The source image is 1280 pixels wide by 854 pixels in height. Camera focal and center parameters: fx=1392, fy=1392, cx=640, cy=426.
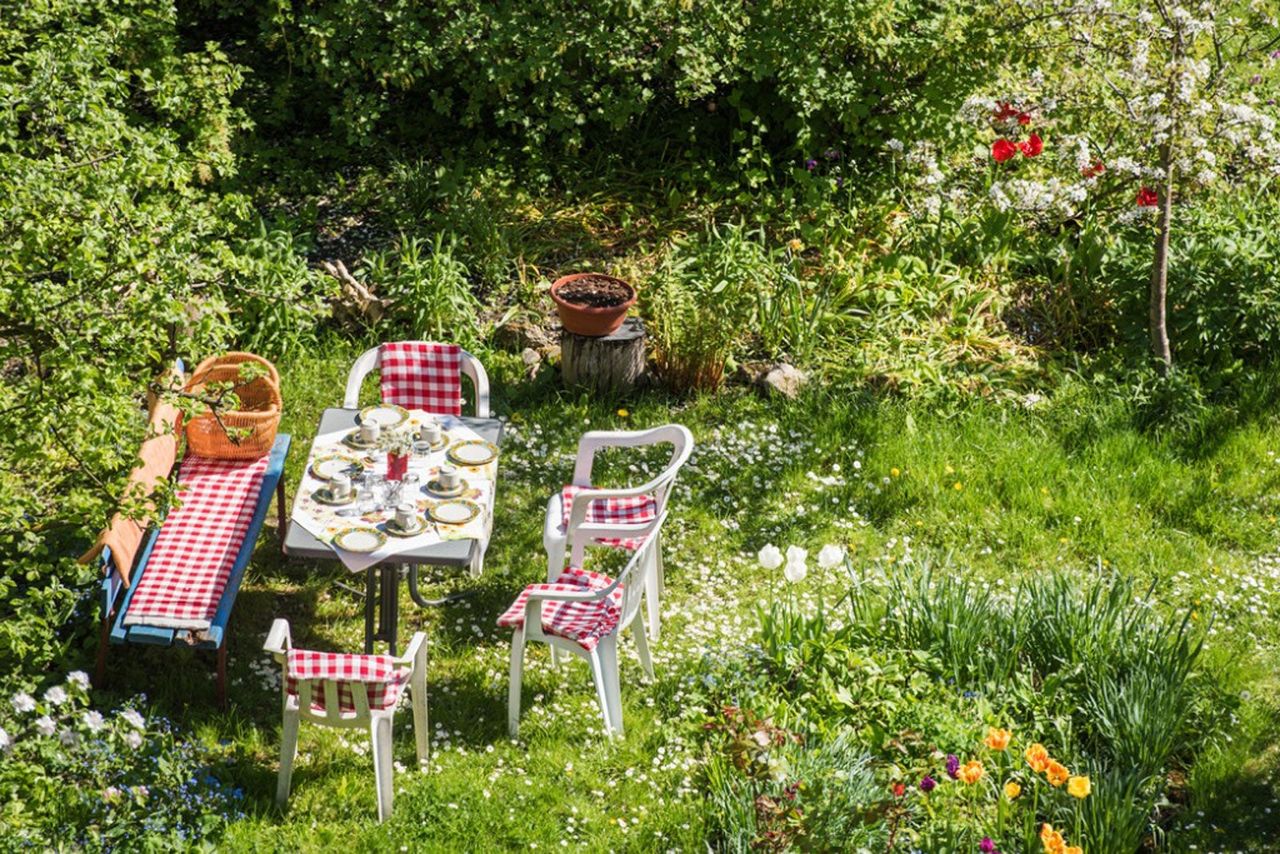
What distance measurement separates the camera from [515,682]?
5691 millimetres

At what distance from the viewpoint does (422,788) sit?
5375 mm

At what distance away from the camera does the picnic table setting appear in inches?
206

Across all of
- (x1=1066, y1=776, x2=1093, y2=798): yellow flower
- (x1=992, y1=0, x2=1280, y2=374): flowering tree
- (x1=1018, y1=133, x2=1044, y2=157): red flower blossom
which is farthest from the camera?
(x1=1018, y1=133, x2=1044, y2=157): red flower blossom

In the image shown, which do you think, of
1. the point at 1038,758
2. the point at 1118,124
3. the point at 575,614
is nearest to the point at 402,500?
the point at 575,614

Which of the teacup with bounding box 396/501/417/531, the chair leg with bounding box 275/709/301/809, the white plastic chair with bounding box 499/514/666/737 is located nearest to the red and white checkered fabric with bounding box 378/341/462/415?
the teacup with bounding box 396/501/417/531

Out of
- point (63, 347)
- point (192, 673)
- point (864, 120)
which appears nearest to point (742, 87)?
point (864, 120)

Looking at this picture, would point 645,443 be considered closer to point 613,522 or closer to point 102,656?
point 613,522

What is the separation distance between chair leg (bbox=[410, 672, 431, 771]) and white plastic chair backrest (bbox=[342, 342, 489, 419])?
160 cm

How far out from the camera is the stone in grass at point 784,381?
7.95 m

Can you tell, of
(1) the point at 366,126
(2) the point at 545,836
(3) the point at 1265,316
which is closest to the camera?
(2) the point at 545,836

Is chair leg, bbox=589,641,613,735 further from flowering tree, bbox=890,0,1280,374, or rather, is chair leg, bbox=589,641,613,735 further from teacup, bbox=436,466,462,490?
flowering tree, bbox=890,0,1280,374

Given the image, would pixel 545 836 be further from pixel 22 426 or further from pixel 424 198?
pixel 424 198

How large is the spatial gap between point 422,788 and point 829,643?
178cm

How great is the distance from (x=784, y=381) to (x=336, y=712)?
367cm
